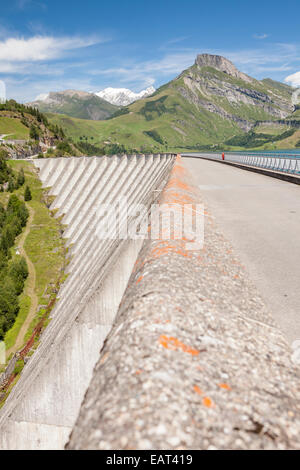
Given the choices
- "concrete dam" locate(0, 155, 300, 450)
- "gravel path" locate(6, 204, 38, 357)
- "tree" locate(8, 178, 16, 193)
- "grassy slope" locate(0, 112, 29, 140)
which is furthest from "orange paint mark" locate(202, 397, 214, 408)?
"grassy slope" locate(0, 112, 29, 140)

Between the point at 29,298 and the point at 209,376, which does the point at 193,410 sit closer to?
the point at 209,376

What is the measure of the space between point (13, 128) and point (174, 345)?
191 metres

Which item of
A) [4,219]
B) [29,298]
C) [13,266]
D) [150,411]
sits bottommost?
[29,298]

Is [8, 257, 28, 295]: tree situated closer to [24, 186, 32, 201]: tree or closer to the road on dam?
[24, 186, 32, 201]: tree

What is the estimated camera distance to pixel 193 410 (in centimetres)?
232

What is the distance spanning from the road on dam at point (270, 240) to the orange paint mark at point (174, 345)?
216 centimetres

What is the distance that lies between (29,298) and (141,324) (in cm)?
7607

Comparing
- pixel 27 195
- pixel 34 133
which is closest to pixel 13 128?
pixel 34 133

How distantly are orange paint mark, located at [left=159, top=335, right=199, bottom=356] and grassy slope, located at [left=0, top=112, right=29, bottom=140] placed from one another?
584 ft

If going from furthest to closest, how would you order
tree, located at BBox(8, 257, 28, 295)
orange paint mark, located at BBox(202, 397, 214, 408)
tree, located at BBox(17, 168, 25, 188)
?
1. tree, located at BBox(17, 168, 25, 188)
2. tree, located at BBox(8, 257, 28, 295)
3. orange paint mark, located at BBox(202, 397, 214, 408)

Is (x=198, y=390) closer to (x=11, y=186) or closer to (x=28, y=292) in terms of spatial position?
(x=28, y=292)

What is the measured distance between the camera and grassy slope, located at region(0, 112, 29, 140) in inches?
6344

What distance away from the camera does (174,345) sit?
2.98m
